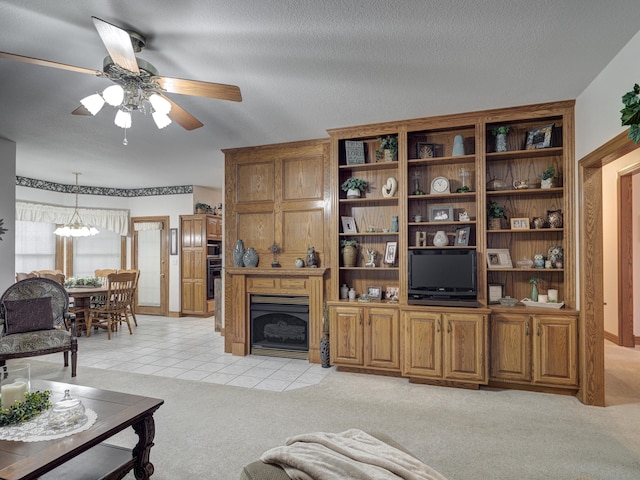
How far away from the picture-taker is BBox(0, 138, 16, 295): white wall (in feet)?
15.0

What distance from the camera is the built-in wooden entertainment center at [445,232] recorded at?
3.53 metres

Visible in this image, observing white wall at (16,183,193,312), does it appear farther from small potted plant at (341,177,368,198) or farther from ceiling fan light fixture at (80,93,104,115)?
ceiling fan light fixture at (80,93,104,115)

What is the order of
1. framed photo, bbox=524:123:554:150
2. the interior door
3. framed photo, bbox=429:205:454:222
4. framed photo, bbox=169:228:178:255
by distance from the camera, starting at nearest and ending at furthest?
framed photo, bbox=524:123:554:150 < framed photo, bbox=429:205:454:222 < framed photo, bbox=169:228:178:255 < the interior door

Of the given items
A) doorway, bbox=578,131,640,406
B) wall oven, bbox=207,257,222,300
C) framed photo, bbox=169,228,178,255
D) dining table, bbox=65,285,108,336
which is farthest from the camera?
framed photo, bbox=169,228,178,255

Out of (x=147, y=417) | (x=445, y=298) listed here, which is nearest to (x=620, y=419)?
(x=445, y=298)

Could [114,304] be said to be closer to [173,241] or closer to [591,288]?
[173,241]

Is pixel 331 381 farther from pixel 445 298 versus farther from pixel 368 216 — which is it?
pixel 368 216

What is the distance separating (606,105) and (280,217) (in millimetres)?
3436

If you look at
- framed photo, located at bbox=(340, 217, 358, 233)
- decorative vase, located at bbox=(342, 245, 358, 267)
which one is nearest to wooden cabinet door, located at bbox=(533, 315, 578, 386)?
decorative vase, located at bbox=(342, 245, 358, 267)

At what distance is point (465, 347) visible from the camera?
357 cm

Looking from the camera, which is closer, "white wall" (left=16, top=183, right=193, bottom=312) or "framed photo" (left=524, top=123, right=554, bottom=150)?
"framed photo" (left=524, top=123, right=554, bottom=150)

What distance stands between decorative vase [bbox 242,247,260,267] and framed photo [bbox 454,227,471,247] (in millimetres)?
2471

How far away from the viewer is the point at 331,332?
13.7 ft

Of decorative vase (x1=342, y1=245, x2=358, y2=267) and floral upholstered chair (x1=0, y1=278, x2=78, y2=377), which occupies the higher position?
decorative vase (x1=342, y1=245, x2=358, y2=267)
